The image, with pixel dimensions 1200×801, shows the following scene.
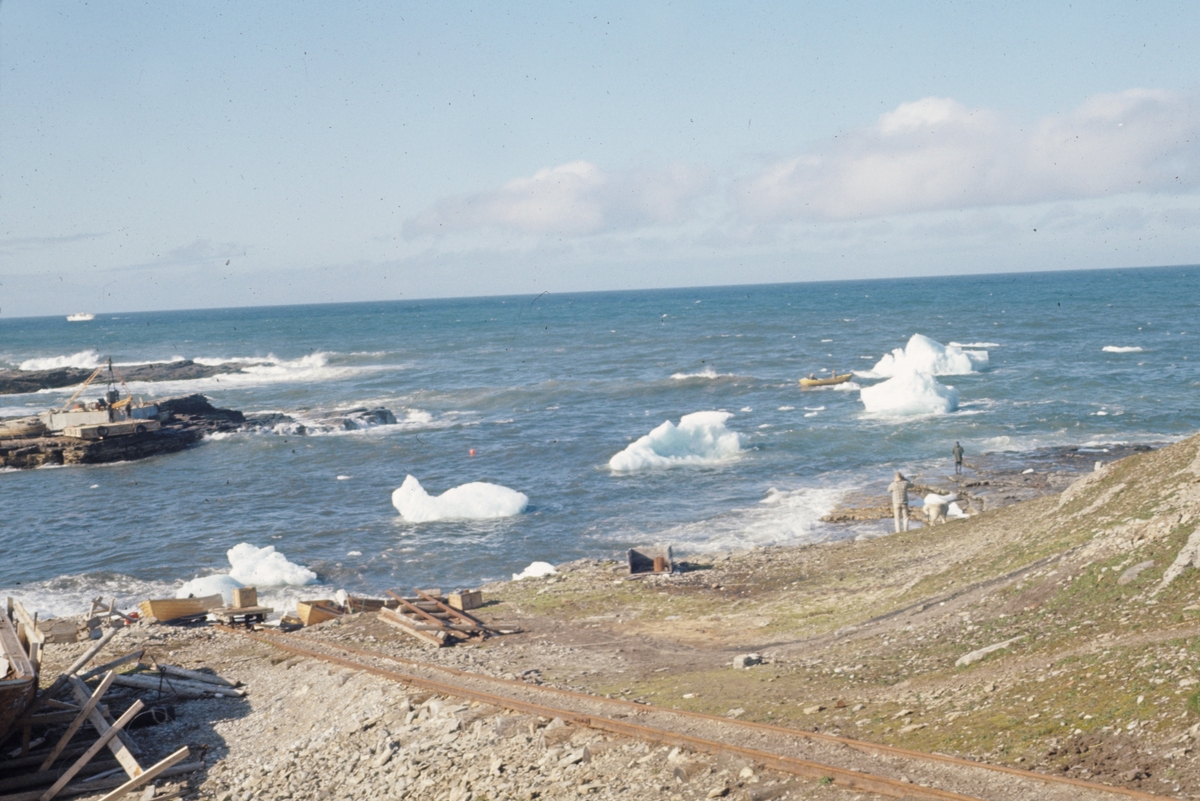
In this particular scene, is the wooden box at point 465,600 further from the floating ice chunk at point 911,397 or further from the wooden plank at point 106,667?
the floating ice chunk at point 911,397

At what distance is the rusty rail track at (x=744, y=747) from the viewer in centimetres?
893

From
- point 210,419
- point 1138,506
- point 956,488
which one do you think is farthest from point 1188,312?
point 1138,506

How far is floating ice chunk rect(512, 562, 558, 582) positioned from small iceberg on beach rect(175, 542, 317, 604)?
6095 millimetres

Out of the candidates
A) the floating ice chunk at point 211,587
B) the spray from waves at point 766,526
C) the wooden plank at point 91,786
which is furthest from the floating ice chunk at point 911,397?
the wooden plank at point 91,786

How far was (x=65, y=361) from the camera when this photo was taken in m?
114

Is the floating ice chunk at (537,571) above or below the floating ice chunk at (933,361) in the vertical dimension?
below

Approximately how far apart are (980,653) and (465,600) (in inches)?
443

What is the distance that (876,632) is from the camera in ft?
49.3

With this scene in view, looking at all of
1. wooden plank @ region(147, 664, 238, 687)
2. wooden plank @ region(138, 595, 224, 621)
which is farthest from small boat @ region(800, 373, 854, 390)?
wooden plank @ region(147, 664, 238, 687)

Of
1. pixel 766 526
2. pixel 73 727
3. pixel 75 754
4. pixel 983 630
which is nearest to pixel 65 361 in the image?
pixel 766 526

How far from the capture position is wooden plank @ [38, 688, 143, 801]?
12.7 meters

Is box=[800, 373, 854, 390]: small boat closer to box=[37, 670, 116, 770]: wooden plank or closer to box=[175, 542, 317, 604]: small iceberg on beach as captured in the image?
box=[175, 542, 317, 604]: small iceberg on beach

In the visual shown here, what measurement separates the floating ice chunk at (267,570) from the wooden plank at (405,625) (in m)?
7.83

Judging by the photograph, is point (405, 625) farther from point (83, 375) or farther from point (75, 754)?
point (83, 375)
